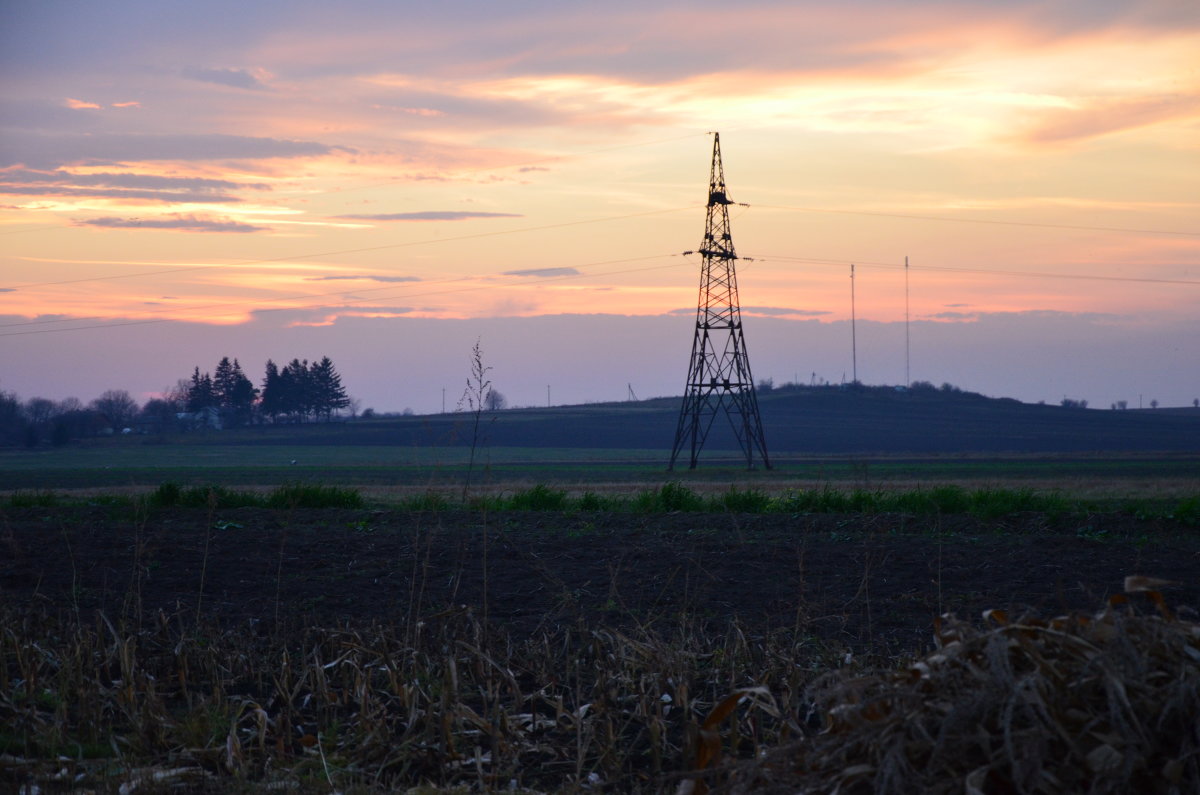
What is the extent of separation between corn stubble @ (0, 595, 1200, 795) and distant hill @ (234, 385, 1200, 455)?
80390 mm

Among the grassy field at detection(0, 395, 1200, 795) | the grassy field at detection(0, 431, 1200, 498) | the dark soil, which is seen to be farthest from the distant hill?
the grassy field at detection(0, 395, 1200, 795)

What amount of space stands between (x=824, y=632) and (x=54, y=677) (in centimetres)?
555

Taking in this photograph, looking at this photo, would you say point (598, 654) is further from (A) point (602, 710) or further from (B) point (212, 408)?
(B) point (212, 408)

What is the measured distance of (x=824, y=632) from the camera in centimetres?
795

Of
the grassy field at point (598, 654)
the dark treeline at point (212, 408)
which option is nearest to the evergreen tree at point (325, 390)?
the dark treeline at point (212, 408)

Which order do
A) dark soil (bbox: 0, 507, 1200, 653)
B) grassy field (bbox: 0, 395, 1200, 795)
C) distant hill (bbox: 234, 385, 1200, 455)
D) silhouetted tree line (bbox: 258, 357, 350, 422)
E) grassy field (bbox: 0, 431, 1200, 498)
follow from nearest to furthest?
1. grassy field (bbox: 0, 395, 1200, 795)
2. dark soil (bbox: 0, 507, 1200, 653)
3. grassy field (bbox: 0, 431, 1200, 498)
4. distant hill (bbox: 234, 385, 1200, 455)
5. silhouetted tree line (bbox: 258, 357, 350, 422)

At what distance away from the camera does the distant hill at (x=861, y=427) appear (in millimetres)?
91438

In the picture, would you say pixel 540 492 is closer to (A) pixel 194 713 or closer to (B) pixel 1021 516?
(B) pixel 1021 516

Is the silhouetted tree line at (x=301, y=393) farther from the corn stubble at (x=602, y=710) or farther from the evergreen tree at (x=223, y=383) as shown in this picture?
the corn stubble at (x=602, y=710)

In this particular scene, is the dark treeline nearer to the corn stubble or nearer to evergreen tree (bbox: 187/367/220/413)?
evergreen tree (bbox: 187/367/220/413)

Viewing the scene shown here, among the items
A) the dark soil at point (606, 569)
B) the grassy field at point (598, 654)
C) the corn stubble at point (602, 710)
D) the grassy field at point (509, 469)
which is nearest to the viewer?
the corn stubble at point (602, 710)

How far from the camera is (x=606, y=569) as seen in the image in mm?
10766

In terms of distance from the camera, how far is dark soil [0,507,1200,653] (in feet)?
27.4

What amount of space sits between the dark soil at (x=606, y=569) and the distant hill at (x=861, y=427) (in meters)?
72.4
